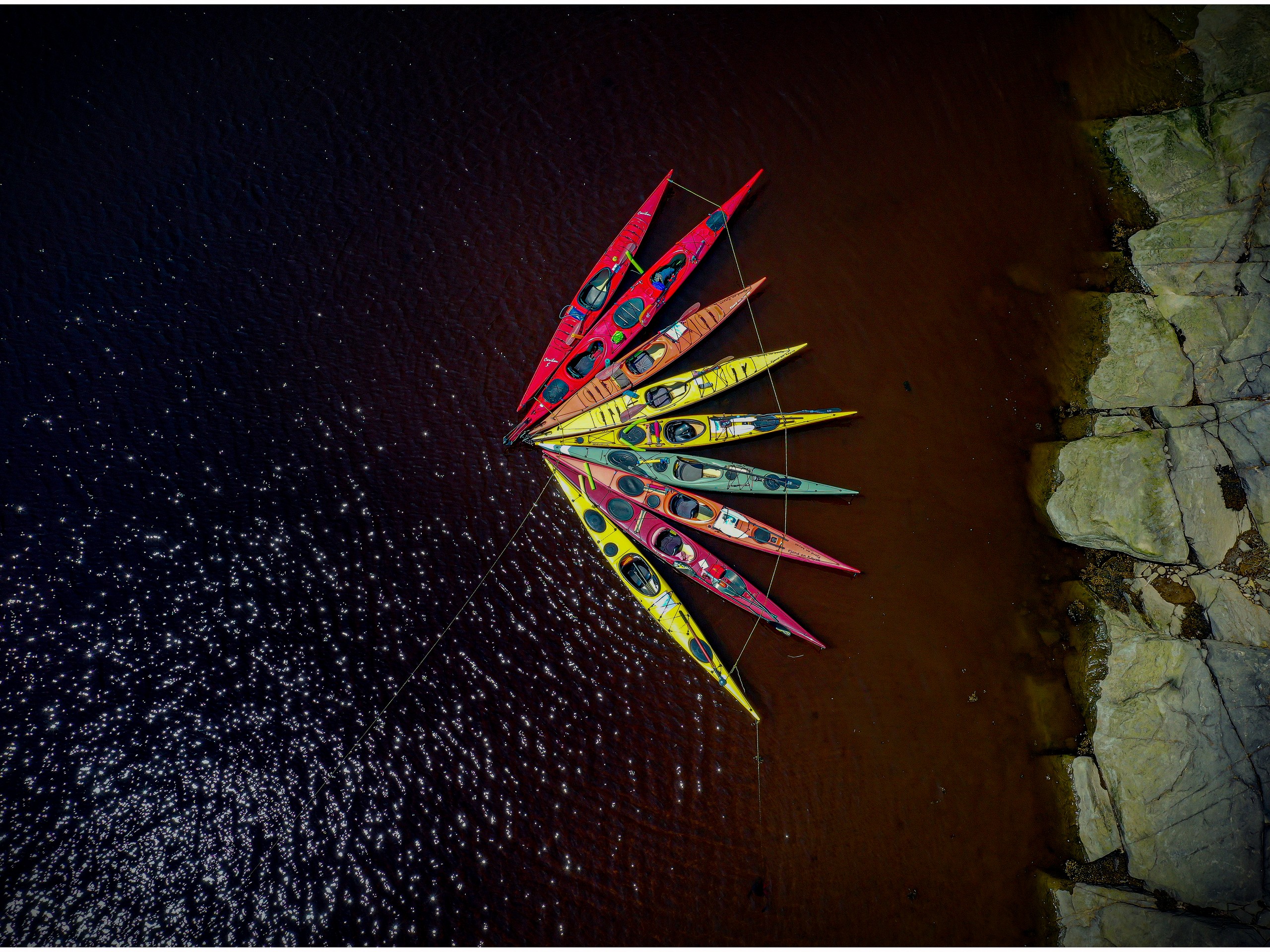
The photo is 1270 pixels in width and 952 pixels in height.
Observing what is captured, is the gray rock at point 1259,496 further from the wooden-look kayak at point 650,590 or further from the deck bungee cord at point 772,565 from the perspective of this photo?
the wooden-look kayak at point 650,590

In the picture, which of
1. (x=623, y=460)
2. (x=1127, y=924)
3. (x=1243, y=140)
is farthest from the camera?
(x=1243, y=140)

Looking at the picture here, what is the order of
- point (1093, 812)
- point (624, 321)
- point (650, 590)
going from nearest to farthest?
1. point (1093, 812)
2. point (650, 590)
3. point (624, 321)

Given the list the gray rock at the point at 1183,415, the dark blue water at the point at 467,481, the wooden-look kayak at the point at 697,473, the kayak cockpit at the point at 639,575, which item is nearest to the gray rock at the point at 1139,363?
the gray rock at the point at 1183,415

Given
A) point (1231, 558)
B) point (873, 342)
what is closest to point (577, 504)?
point (873, 342)

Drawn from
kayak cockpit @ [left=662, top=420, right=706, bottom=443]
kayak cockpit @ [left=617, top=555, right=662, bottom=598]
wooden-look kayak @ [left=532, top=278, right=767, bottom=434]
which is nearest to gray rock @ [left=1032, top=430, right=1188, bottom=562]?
kayak cockpit @ [left=662, top=420, right=706, bottom=443]

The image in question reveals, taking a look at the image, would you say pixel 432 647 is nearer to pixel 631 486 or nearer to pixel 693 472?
pixel 631 486

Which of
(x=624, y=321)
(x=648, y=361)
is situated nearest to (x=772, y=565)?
(x=648, y=361)
